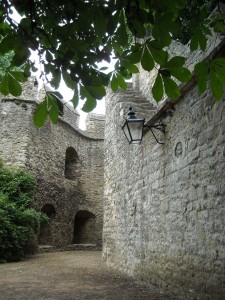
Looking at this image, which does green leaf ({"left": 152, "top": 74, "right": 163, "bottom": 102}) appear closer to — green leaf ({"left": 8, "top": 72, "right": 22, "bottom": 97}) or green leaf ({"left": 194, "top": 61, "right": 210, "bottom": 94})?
green leaf ({"left": 194, "top": 61, "right": 210, "bottom": 94})

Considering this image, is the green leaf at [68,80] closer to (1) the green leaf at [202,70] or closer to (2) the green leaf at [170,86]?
(2) the green leaf at [170,86]

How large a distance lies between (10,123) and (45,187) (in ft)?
9.65

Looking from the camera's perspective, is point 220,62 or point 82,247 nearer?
point 220,62

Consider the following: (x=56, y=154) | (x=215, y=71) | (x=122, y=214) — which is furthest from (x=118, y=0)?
(x=56, y=154)

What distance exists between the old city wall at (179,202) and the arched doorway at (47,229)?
6.57 m

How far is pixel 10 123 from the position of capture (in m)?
12.7

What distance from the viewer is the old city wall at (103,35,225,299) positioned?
11.8ft

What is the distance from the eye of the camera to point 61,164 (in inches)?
571

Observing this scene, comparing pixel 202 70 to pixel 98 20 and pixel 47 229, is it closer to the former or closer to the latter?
pixel 98 20

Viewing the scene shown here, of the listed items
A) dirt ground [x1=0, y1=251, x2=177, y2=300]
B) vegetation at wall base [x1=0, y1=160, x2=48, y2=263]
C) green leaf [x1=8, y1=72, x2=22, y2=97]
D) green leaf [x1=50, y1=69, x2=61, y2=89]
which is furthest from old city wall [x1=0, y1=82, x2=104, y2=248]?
green leaf [x1=8, y1=72, x2=22, y2=97]

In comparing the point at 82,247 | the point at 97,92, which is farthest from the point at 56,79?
the point at 82,247

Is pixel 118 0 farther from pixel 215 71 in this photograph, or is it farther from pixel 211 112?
pixel 211 112

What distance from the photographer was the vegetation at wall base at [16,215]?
9164mm

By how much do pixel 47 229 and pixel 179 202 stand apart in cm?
1000
